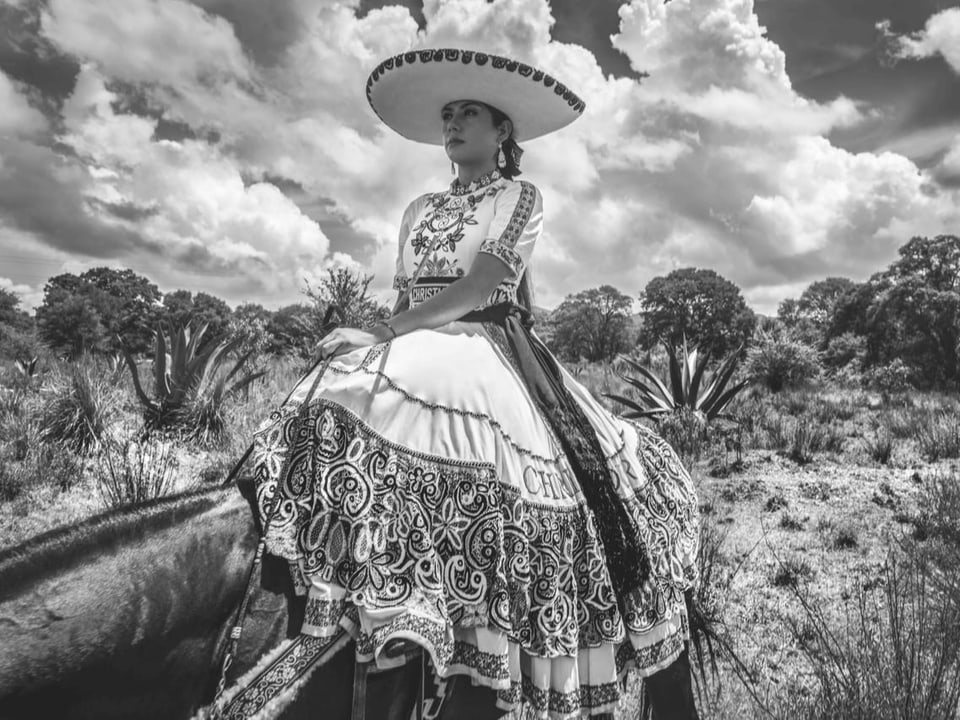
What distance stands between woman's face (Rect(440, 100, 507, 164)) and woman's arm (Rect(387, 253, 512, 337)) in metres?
0.65

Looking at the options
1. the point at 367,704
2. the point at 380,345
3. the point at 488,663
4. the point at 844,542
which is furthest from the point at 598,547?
the point at 844,542

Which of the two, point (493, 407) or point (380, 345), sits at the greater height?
point (380, 345)

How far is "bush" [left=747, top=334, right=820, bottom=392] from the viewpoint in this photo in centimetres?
1580

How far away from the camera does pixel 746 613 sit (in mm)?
4590

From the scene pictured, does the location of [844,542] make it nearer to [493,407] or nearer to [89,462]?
[493,407]

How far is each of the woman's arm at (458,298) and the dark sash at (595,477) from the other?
0.31 metres

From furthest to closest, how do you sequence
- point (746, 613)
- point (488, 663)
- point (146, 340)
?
point (146, 340), point (746, 613), point (488, 663)

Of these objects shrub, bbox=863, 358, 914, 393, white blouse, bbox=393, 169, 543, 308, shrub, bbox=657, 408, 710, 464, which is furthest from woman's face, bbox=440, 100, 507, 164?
shrub, bbox=863, 358, 914, 393

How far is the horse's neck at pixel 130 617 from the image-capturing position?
1.12 m

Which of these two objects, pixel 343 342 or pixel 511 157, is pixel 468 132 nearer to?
pixel 511 157

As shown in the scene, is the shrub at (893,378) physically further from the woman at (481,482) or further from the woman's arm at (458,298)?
the woman's arm at (458,298)

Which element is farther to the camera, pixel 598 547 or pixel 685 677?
pixel 685 677

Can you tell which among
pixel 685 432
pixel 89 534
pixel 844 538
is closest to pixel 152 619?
pixel 89 534

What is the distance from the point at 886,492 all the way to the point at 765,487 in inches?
49.8
